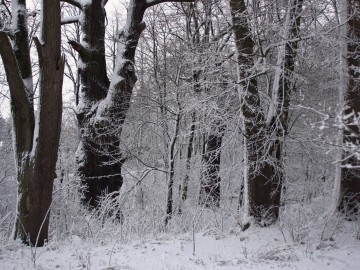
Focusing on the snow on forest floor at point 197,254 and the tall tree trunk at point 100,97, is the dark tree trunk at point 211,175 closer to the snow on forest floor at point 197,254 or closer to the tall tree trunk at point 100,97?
the tall tree trunk at point 100,97

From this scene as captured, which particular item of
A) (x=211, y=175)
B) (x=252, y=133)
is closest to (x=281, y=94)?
(x=252, y=133)

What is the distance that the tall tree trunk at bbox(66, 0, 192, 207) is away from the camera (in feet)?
27.4

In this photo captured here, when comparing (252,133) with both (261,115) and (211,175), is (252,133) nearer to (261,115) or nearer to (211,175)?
(261,115)

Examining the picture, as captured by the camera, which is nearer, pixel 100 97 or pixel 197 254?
pixel 197 254

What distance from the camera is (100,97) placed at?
8.66 m

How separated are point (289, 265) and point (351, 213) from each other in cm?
262

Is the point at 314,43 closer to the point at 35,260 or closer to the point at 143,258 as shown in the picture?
the point at 143,258

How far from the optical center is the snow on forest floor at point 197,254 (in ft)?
13.1

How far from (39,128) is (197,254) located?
116 inches

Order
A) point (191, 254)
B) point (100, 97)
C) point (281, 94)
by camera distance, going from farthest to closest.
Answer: point (100, 97) → point (281, 94) → point (191, 254)

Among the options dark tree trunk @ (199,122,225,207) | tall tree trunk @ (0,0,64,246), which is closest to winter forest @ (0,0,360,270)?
tall tree trunk @ (0,0,64,246)

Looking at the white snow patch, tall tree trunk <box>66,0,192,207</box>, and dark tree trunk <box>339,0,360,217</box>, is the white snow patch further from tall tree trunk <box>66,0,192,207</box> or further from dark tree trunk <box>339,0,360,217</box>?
tall tree trunk <box>66,0,192,207</box>

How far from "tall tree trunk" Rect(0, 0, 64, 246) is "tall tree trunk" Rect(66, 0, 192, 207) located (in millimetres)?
2793

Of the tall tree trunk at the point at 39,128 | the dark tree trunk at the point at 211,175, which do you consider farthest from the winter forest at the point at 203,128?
the dark tree trunk at the point at 211,175
